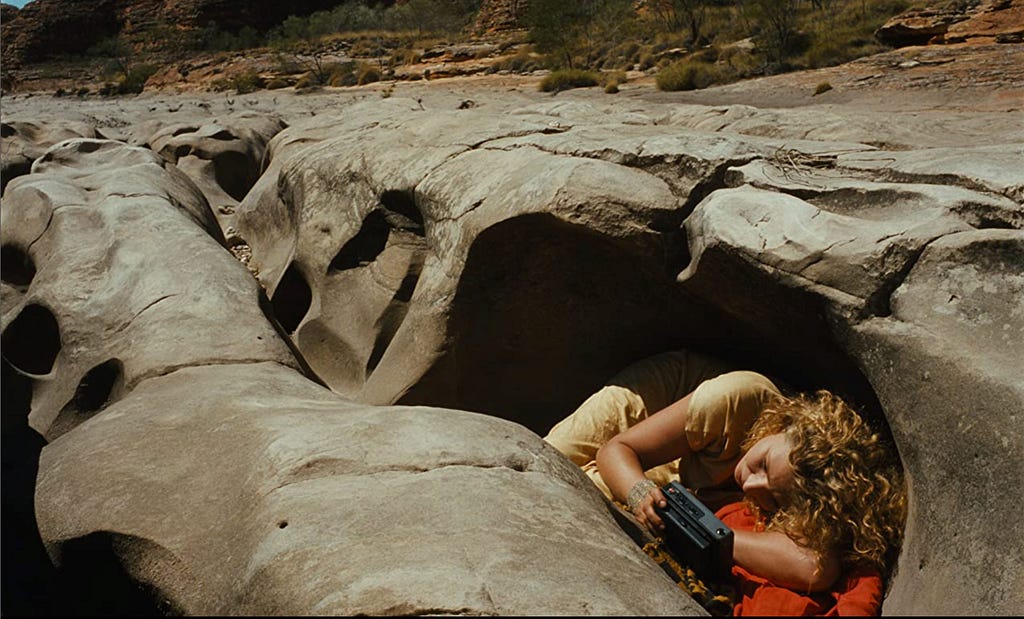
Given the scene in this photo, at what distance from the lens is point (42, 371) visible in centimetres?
371

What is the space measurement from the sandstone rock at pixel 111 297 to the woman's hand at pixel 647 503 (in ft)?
4.31

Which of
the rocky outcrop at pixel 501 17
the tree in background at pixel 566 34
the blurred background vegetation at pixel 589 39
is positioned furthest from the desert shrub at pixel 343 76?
the rocky outcrop at pixel 501 17

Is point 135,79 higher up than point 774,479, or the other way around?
point 774,479

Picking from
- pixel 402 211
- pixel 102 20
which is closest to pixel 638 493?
pixel 402 211

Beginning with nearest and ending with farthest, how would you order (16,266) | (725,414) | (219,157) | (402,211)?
(725,414) → (16,266) → (402,211) → (219,157)

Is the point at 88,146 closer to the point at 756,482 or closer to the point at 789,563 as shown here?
the point at 756,482

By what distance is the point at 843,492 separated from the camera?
2.59 meters

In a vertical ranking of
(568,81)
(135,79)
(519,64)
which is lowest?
(519,64)

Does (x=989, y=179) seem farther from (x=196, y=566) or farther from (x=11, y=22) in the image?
(x=11, y=22)

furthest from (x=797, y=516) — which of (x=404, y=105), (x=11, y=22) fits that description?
(x=11, y=22)

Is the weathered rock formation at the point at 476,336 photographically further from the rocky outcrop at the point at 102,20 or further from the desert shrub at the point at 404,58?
the rocky outcrop at the point at 102,20

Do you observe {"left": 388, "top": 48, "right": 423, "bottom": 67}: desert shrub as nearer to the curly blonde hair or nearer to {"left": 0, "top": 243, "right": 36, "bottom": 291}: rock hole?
{"left": 0, "top": 243, "right": 36, "bottom": 291}: rock hole

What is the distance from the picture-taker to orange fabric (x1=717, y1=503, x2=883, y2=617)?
2.47 metres

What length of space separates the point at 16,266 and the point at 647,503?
125 inches
